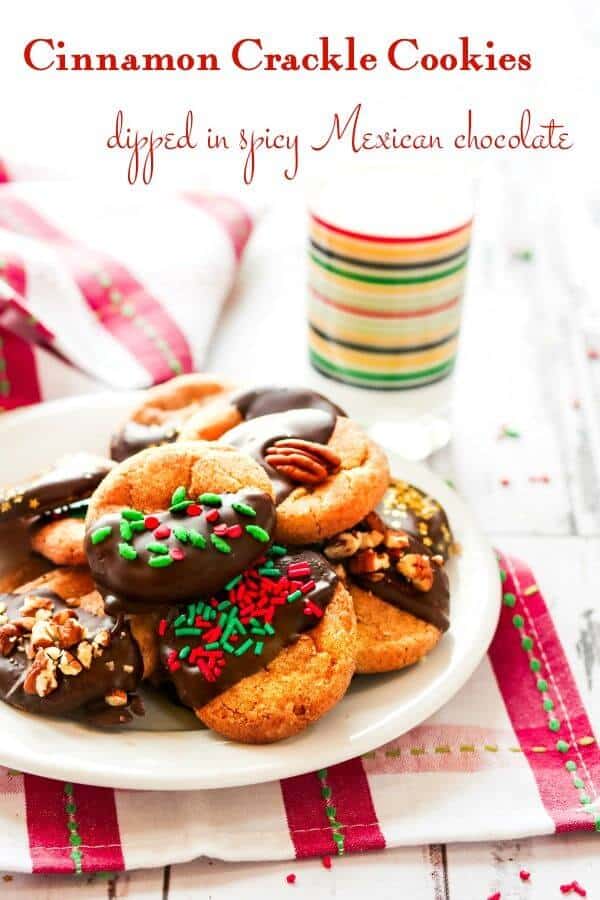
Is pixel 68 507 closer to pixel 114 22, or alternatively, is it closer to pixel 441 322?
pixel 441 322

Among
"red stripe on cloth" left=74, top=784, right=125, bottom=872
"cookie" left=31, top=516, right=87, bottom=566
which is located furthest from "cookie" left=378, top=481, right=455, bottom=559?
"red stripe on cloth" left=74, top=784, right=125, bottom=872

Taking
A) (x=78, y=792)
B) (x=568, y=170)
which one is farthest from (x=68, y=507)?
(x=568, y=170)

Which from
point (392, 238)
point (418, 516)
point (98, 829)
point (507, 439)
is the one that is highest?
point (392, 238)

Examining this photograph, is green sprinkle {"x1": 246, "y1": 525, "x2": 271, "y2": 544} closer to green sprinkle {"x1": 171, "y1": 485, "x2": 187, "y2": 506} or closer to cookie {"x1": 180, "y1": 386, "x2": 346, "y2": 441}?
green sprinkle {"x1": 171, "y1": 485, "x2": 187, "y2": 506}

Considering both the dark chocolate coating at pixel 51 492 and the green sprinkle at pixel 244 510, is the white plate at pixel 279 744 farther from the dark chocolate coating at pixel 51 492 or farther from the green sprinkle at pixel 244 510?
the green sprinkle at pixel 244 510

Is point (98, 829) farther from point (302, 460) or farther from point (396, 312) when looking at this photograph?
point (396, 312)

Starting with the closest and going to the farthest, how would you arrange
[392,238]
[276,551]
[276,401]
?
[276,551] → [276,401] → [392,238]

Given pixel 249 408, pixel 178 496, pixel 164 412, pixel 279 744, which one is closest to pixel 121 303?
pixel 164 412
